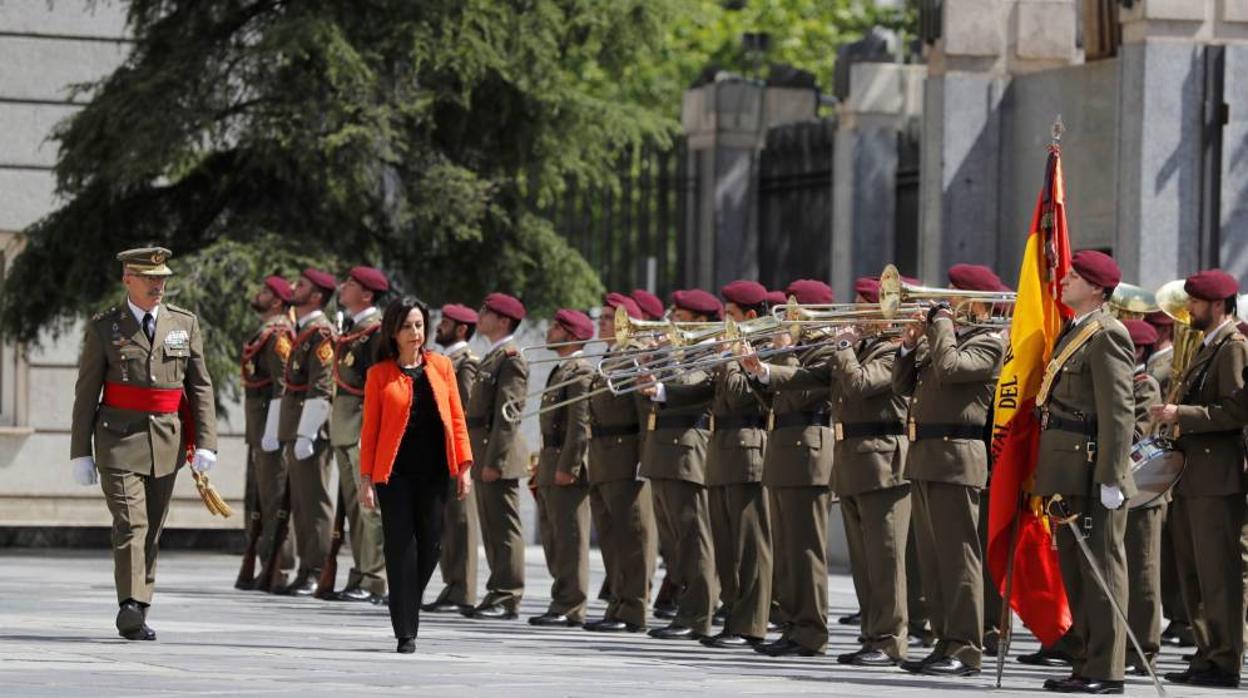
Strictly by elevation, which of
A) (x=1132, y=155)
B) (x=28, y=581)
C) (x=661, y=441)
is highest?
(x=1132, y=155)

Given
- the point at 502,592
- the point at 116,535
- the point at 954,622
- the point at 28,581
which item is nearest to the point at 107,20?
the point at 28,581

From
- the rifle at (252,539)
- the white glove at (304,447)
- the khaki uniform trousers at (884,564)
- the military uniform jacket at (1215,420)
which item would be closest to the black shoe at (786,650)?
the khaki uniform trousers at (884,564)

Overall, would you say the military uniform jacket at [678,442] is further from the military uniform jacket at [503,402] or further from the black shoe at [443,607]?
the black shoe at [443,607]

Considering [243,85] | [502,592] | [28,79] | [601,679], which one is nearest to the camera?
[601,679]

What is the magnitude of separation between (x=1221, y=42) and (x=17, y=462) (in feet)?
40.5

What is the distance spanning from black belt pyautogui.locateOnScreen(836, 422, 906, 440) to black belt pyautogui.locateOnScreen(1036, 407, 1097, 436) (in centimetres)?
145

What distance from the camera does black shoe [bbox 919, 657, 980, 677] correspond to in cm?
1302

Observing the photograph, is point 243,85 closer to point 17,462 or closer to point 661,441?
point 17,462

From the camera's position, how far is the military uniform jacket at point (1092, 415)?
1204cm

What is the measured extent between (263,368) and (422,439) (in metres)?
5.79

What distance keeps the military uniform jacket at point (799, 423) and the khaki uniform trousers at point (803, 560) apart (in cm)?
9

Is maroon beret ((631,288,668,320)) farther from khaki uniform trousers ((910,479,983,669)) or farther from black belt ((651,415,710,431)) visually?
khaki uniform trousers ((910,479,983,669))

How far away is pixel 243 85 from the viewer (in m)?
22.3

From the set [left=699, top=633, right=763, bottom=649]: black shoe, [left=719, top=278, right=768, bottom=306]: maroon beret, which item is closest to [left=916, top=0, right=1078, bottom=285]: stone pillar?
[left=719, top=278, right=768, bottom=306]: maroon beret
